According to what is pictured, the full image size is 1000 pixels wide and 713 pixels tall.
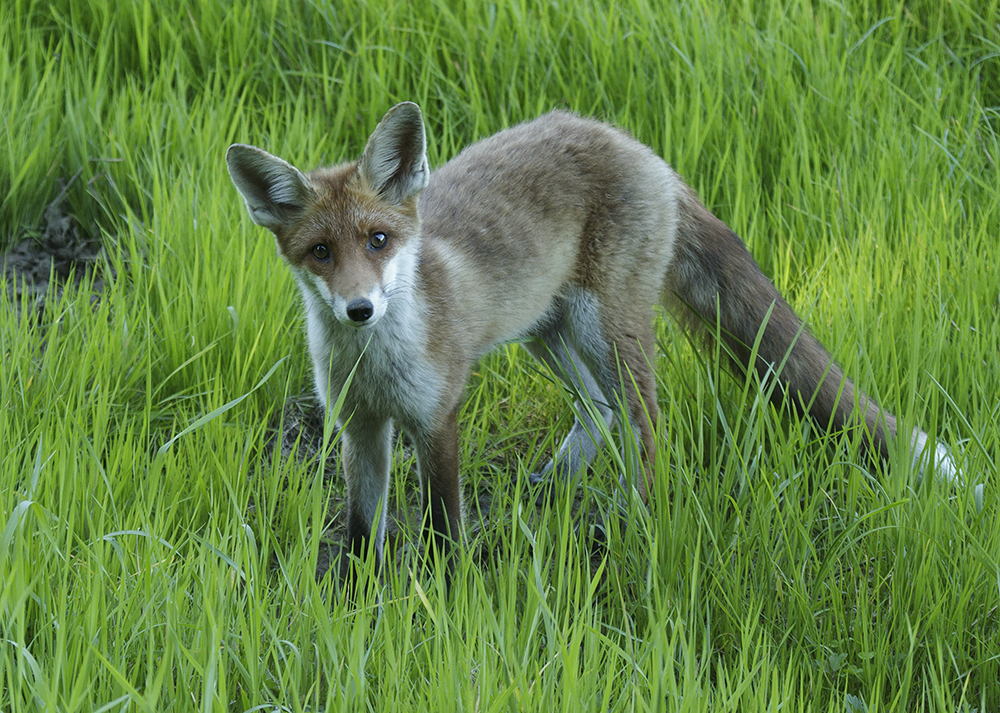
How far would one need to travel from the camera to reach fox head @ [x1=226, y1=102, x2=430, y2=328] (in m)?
3.36

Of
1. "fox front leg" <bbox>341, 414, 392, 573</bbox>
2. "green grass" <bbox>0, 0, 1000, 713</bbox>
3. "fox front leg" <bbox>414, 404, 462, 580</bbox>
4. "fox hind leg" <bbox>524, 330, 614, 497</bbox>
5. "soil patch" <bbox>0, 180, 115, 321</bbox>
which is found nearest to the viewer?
"green grass" <bbox>0, 0, 1000, 713</bbox>

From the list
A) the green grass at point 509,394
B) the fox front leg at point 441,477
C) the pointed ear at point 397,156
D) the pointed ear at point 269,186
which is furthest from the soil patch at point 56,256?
the fox front leg at point 441,477

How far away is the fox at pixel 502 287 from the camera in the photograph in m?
3.48

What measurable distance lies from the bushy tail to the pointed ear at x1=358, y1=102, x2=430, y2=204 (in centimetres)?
137

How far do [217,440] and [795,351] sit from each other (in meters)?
2.44

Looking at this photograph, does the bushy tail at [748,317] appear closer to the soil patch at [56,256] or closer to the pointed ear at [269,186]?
the pointed ear at [269,186]

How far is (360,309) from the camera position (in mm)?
3152

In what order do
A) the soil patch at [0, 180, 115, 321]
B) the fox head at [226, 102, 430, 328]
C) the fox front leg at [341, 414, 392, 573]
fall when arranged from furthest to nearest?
the soil patch at [0, 180, 115, 321] → the fox front leg at [341, 414, 392, 573] → the fox head at [226, 102, 430, 328]

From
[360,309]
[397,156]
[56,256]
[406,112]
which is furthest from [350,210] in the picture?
[56,256]

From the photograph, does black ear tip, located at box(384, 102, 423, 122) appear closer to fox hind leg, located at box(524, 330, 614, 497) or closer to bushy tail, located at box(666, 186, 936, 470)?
fox hind leg, located at box(524, 330, 614, 497)

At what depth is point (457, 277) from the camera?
3.96 metres

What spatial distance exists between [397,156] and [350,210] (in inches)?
12.4

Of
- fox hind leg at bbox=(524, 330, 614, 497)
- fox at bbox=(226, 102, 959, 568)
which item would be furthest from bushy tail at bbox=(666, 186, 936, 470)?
fox hind leg at bbox=(524, 330, 614, 497)

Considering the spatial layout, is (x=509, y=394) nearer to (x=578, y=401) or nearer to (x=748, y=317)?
(x=578, y=401)
